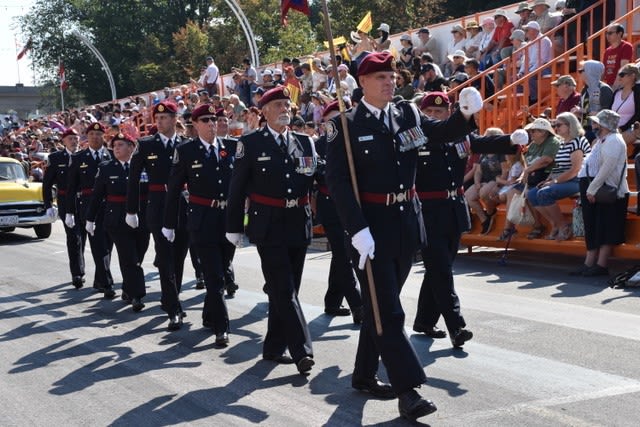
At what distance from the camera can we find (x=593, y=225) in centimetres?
1107

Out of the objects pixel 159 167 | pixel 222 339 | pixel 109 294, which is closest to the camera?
pixel 222 339

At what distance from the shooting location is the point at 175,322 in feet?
29.8

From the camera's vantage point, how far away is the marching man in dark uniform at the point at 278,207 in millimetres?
7137

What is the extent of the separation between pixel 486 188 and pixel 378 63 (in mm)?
7850

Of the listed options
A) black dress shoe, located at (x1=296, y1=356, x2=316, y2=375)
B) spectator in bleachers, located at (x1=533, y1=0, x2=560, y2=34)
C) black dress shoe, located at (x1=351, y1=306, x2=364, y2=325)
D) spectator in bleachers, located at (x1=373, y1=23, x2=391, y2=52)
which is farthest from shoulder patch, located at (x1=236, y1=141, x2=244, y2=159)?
spectator in bleachers, located at (x1=373, y1=23, x2=391, y2=52)

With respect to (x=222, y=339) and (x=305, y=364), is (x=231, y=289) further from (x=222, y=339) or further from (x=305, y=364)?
(x=305, y=364)

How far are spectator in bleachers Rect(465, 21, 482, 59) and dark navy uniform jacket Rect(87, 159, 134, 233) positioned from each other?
9.57 metres

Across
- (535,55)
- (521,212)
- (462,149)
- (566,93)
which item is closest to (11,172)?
(535,55)

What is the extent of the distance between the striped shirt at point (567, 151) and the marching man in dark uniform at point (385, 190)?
6.24m

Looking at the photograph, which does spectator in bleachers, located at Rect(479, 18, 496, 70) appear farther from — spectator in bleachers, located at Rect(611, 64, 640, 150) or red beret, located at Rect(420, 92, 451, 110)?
red beret, located at Rect(420, 92, 451, 110)

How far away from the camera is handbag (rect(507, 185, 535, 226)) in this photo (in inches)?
482

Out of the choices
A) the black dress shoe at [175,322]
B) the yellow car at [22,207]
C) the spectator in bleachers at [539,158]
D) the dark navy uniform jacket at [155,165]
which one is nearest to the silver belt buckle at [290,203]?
the black dress shoe at [175,322]

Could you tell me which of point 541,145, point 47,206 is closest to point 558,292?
point 541,145

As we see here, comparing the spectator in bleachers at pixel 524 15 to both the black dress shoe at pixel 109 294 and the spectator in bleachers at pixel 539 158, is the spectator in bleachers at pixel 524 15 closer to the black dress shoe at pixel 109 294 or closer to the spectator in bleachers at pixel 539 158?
the spectator in bleachers at pixel 539 158
